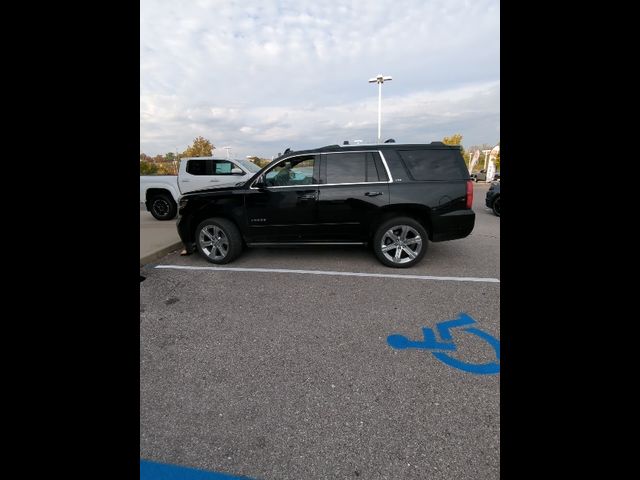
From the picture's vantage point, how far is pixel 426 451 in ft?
5.98

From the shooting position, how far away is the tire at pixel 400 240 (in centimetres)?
490

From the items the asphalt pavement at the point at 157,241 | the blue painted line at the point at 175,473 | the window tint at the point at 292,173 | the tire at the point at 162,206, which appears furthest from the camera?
the tire at the point at 162,206

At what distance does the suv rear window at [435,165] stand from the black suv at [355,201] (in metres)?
0.01

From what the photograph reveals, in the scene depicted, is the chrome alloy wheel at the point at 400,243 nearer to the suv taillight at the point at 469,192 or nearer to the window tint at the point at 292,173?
the suv taillight at the point at 469,192

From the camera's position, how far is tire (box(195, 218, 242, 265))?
520 centimetres

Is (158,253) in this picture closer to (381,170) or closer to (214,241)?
(214,241)

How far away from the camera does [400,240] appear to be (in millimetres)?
4961

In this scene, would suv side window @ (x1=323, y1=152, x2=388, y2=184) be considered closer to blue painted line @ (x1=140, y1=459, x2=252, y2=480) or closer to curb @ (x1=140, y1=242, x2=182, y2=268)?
curb @ (x1=140, y1=242, x2=182, y2=268)

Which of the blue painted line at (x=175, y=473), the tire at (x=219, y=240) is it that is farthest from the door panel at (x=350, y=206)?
the blue painted line at (x=175, y=473)

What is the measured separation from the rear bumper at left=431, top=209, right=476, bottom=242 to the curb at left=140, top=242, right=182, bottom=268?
481 centimetres
